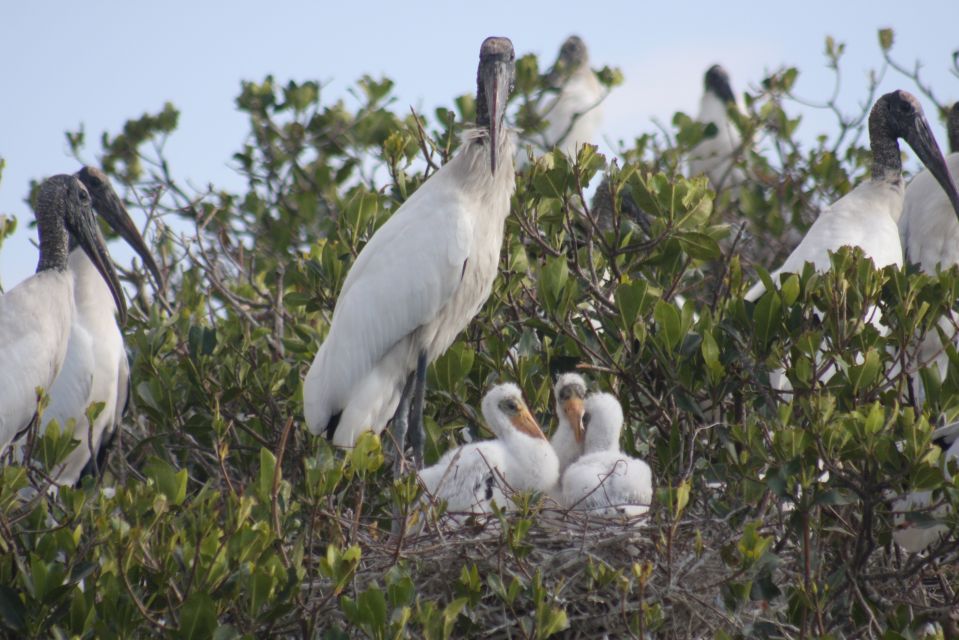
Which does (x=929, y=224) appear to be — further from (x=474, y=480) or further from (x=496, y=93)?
(x=474, y=480)

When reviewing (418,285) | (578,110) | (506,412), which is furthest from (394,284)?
(578,110)

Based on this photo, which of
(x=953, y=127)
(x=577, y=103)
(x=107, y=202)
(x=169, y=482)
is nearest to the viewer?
(x=169, y=482)

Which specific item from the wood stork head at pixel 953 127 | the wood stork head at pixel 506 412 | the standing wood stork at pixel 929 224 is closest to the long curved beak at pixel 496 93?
the wood stork head at pixel 506 412

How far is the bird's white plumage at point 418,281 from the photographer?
16.3 ft

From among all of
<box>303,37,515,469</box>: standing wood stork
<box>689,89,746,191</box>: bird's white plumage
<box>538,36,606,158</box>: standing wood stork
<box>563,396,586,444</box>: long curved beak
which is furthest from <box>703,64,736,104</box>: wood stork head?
<box>563,396,586,444</box>: long curved beak

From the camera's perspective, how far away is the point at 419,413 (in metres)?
5.05

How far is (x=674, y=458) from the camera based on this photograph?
4.43 m

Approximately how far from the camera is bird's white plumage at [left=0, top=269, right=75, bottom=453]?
4902mm

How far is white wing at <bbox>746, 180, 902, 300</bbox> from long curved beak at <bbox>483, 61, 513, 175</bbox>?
1.10 metres

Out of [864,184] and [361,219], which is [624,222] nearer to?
[361,219]

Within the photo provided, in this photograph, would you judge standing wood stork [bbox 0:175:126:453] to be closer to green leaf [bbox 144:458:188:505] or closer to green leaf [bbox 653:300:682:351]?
green leaf [bbox 144:458:188:505]

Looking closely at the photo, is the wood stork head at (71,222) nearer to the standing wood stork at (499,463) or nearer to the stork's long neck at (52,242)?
the stork's long neck at (52,242)

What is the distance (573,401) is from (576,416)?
0.05 metres

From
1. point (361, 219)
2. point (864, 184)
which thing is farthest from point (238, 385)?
point (864, 184)
